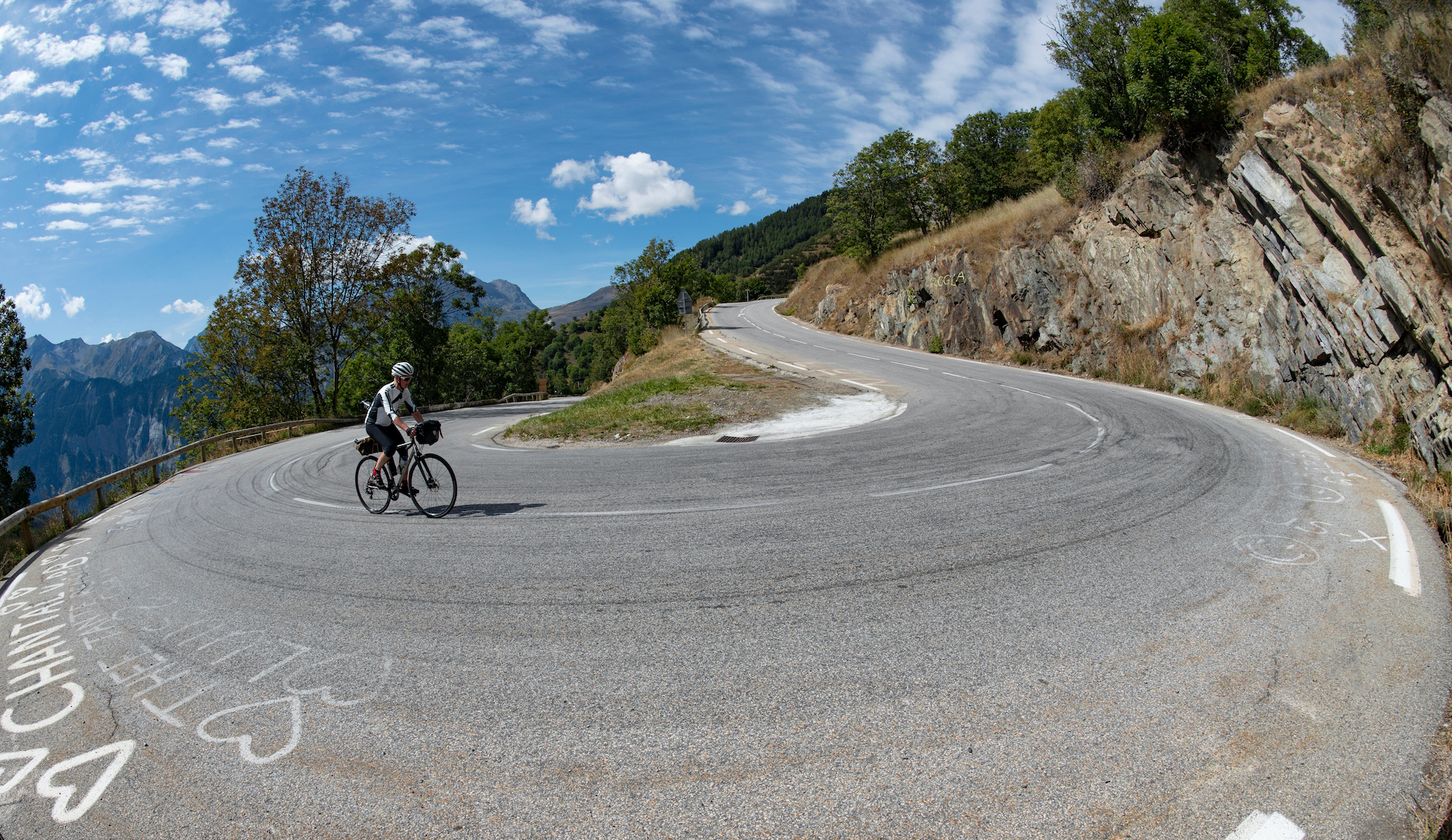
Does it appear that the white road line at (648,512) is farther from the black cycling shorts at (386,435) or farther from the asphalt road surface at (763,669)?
the black cycling shorts at (386,435)

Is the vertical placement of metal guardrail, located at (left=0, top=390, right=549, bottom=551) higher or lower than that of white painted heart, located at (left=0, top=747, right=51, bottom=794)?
higher

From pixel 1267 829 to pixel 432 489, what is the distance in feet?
28.2

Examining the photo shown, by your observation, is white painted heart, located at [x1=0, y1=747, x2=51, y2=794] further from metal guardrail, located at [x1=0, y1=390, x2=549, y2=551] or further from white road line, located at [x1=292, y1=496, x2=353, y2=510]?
→ metal guardrail, located at [x1=0, y1=390, x2=549, y2=551]

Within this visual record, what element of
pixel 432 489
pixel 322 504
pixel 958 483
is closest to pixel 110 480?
pixel 322 504

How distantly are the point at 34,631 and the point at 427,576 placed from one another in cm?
328

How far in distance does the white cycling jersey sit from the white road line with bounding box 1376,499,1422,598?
10.1m

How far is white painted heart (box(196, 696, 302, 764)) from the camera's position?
3436 millimetres

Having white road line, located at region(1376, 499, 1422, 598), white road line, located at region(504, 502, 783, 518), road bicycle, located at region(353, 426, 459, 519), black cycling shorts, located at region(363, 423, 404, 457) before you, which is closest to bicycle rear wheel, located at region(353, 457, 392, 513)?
road bicycle, located at region(353, 426, 459, 519)

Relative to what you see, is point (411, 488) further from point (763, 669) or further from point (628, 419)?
point (628, 419)

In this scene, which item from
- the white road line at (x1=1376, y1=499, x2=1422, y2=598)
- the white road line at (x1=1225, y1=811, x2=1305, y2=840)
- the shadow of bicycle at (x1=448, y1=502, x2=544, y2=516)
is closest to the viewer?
the white road line at (x1=1225, y1=811, x2=1305, y2=840)

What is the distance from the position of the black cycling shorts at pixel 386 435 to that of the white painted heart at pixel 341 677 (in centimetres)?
495

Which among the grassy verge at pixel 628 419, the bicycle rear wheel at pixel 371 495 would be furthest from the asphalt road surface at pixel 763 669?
the grassy verge at pixel 628 419

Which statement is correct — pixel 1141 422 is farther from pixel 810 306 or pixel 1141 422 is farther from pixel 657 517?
pixel 810 306

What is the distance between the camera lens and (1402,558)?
219 inches
